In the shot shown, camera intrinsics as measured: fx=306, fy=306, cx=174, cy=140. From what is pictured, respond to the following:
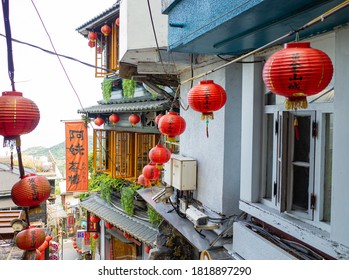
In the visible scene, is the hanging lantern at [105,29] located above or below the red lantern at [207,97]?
above

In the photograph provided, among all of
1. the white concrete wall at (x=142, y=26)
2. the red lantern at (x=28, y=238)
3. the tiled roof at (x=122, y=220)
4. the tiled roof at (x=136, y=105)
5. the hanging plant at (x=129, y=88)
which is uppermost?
the white concrete wall at (x=142, y=26)

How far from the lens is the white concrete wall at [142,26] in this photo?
25.1 feet

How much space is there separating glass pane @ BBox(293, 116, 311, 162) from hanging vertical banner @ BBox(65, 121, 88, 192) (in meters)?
10.9

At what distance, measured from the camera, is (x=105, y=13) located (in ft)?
47.3

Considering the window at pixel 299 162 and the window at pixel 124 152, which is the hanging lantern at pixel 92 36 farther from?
the window at pixel 299 162

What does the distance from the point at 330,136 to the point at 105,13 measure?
13.1m

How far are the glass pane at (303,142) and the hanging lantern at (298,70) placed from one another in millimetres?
1708

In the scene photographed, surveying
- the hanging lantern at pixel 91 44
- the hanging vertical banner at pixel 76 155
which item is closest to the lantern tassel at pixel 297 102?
the hanging vertical banner at pixel 76 155

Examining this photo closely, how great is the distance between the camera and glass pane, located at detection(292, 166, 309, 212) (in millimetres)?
4512

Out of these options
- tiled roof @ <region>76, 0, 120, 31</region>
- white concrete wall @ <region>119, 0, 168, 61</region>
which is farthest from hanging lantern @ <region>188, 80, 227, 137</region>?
tiled roof @ <region>76, 0, 120, 31</region>

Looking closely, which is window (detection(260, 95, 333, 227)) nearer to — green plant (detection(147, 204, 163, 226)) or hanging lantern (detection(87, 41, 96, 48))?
green plant (detection(147, 204, 163, 226))

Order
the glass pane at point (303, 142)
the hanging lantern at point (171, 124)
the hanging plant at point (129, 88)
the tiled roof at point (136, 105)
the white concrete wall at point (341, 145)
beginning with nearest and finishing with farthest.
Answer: the white concrete wall at point (341, 145) → the glass pane at point (303, 142) → the hanging lantern at point (171, 124) → the tiled roof at point (136, 105) → the hanging plant at point (129, 88)

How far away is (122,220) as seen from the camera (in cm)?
1391

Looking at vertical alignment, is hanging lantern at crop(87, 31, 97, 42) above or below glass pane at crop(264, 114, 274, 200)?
above
